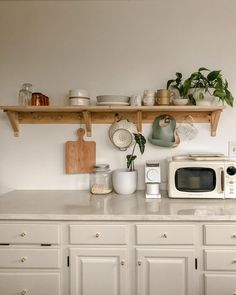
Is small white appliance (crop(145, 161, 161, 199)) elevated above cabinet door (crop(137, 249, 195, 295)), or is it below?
above

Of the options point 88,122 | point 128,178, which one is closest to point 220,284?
point 128,178

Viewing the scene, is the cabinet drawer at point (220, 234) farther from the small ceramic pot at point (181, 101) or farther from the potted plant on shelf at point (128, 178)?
the small ceramic pot at point (181, 101)

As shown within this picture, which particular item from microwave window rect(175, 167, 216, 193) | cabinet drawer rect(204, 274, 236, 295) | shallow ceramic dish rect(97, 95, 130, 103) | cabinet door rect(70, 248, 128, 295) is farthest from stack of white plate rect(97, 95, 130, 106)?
cabinet drawer rect(204, 274, 236, 295)

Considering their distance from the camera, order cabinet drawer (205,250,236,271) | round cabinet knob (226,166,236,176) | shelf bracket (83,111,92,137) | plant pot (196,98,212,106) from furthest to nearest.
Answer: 1. shelf bracket (83,111,92,137)
2. plant pot (196,98,212,106)
3. round cabinet knob (226,166,236,176)
4. cabinet drawer (205,250,236,271)

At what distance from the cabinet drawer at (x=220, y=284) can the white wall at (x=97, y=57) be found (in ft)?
2.61

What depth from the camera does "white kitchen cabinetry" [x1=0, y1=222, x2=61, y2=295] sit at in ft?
4.68

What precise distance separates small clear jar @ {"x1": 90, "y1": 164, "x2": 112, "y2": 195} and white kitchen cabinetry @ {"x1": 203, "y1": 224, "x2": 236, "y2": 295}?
2.66 feet

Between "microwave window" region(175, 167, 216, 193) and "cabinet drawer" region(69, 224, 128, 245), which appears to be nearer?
"cabinet drawer" region(69, 224, 128, 245)

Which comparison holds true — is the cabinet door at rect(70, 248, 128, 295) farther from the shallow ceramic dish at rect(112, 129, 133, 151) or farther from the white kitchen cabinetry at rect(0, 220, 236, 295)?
the shallow ceramic dish at rect(112, 129, 133, 151)

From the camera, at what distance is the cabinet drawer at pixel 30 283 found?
143 cm

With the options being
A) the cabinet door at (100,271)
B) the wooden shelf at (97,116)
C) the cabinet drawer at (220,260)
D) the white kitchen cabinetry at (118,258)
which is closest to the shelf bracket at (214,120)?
the wooden shelf at (97,116)

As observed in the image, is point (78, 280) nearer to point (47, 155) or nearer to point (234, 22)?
point (47, 155)

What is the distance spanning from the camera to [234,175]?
1.68 metres

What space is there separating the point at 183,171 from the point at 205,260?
58 centimetres
